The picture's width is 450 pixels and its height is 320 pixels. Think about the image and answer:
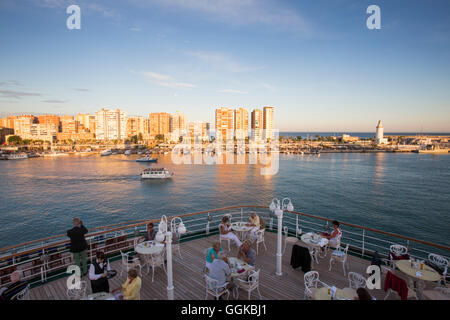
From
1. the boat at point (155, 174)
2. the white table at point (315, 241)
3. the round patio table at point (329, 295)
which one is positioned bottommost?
the boat at point (155, 174)

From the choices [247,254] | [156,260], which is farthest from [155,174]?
[247,254]

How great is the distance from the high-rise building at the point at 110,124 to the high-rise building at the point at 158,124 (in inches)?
888

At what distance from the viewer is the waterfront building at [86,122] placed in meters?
152

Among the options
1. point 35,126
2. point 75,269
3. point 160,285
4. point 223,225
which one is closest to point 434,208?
point 223,225

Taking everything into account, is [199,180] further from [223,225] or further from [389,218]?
[223,225]

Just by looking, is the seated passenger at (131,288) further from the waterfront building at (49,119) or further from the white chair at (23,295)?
the waterfront building at (49,119)

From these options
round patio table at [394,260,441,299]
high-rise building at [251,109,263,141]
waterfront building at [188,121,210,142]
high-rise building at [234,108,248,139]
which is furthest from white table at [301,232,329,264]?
waterfront building at [188,121,210,142]

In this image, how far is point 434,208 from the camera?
24.3 m

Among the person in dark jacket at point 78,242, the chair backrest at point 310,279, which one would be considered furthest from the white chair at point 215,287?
the person in dark jacket at point 78,242

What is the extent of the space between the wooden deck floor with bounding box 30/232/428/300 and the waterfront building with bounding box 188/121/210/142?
117 m

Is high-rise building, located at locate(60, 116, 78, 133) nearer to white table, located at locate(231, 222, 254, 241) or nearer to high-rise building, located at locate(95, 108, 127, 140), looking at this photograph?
high-rise building, located at locate(95, 108, 127, 140)

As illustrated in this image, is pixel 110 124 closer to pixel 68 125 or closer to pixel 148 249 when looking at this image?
pixel 68 125
